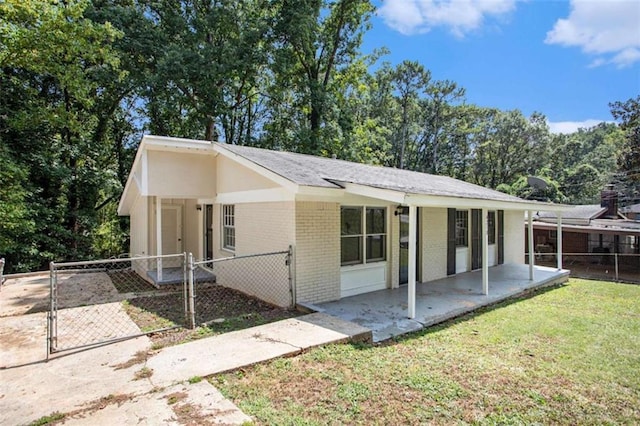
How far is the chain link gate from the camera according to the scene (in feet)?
17.9

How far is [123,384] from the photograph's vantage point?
12.8ft

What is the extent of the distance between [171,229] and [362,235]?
723 cm

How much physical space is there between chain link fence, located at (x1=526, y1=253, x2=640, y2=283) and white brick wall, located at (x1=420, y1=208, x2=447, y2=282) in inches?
273

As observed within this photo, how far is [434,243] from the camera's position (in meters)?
9.98

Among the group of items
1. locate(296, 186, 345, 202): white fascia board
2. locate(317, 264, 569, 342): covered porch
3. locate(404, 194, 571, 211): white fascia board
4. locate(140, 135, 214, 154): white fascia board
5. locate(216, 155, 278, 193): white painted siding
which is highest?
locate(140, 135, 214, 154): white fascia board

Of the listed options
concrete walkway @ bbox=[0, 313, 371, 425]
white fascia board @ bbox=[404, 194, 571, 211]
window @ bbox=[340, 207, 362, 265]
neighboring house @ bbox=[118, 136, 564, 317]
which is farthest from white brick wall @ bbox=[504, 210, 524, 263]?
concrete walkway @ bbox=[0, 313, 371, 425]

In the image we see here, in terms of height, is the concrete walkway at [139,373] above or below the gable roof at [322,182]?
below

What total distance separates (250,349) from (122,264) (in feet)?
41.9

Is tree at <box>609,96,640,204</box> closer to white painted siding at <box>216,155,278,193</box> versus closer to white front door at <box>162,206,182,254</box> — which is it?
white painted siding at <box>216,155,278,193</box>

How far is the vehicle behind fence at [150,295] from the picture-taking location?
573 cm

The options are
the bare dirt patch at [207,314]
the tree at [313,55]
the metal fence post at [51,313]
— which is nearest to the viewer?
the metal fence post at [51,313]

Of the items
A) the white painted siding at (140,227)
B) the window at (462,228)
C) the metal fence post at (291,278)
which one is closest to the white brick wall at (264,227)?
the metal fence post at (291,278)

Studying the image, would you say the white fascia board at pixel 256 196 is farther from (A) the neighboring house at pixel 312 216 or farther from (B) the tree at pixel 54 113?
(B) the tree at pixel 54 113

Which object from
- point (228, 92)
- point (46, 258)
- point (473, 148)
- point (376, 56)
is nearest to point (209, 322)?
point (46, 258)
